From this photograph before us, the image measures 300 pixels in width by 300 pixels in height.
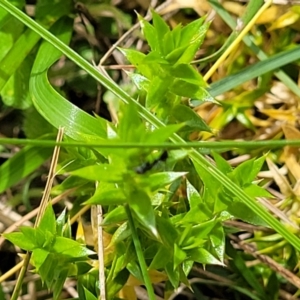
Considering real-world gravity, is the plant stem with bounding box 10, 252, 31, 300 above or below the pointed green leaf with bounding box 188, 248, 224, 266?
below

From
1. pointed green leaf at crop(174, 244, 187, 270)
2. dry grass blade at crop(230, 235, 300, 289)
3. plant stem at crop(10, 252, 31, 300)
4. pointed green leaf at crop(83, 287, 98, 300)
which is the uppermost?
pointed green leaf at crop(174, 244, 187, 270)

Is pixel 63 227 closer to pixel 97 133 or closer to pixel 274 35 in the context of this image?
pixel 97 133

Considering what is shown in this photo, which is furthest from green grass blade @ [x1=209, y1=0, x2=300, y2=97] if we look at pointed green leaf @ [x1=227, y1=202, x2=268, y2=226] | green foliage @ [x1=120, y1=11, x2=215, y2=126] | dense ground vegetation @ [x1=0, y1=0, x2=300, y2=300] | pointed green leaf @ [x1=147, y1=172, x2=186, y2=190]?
pointed green leaf @ [x1=147, y1=172, x2=186, y2=190]

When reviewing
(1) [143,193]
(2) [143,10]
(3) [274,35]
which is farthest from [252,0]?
(1) [143,193]

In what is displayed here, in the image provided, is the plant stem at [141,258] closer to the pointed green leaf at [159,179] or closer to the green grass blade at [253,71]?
the pointed green leaf at [159,179]

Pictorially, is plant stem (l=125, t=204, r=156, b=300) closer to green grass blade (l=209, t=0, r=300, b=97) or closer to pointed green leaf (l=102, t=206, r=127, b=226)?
pointed green leaf (l=102, t=206, r=127, b=226)

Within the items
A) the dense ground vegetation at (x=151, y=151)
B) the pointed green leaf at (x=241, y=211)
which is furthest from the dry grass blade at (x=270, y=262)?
the pointed green leaf at (x=241, y=211)

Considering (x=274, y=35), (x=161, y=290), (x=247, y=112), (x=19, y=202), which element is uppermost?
(x=274, y=35)

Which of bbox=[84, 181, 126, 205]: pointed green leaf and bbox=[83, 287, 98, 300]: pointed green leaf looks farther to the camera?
bbox=[83, 287, 98, 300]: pointed green leaf

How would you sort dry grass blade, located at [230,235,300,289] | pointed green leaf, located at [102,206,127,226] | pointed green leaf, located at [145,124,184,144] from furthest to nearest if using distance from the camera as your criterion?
dry grass blade, located at [230,235,300,289] → pointed green leaf, located at [102,206,127,226] → pointed green leaf, located at [145,124,184,144]
